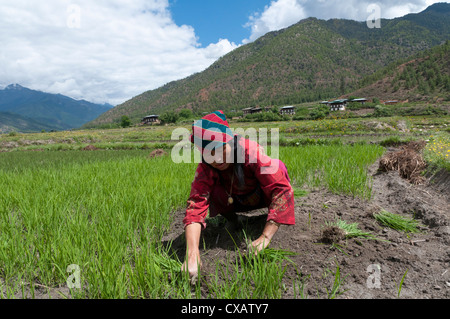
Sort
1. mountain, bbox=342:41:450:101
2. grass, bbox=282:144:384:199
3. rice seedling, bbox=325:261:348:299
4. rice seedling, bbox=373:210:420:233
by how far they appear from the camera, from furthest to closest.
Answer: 1. mountain, bbox=342:41:450:101
2. grass, bbox=282:144:384:199
3. rice seedling, bbox=373:210:420:233
4. rice seedling, bbox=325:261:348:299

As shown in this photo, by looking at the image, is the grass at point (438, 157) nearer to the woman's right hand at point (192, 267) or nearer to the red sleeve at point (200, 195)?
the red sleeve at point (200, 195)

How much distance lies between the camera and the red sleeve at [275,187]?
1444 millimetres

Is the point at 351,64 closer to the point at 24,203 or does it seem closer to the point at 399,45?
the point at 399,45

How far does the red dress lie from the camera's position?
1464 mm

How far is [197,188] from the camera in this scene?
160 cm

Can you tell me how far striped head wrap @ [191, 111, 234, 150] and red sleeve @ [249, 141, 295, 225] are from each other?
0.73 feet

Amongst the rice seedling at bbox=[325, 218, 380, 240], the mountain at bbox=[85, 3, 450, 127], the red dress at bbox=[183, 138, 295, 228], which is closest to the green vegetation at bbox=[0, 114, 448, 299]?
the rice seedling at bbox=[325, 218, 380, 240]

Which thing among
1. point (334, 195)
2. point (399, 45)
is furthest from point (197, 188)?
point (399, 45)

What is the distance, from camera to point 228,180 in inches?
67.6

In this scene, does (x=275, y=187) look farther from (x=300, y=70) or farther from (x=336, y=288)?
(x=300, y=70)

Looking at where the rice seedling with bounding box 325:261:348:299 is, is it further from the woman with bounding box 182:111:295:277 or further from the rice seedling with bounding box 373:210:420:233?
the rice seedling with bounding box 373:210:420:233

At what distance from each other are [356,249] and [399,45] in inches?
5103

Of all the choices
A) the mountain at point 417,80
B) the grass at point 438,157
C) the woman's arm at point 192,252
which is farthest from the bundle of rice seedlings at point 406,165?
the mountain at point 417,80

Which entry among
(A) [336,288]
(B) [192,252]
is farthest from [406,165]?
(B) [192,252]
